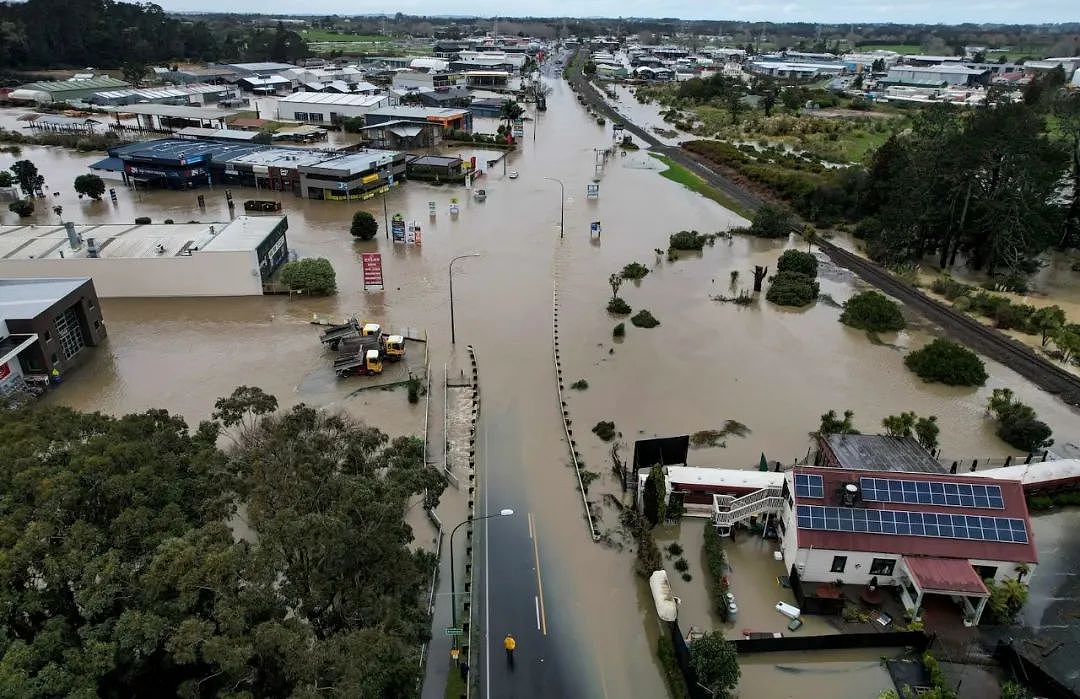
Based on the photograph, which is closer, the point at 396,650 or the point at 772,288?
the point at 396,650

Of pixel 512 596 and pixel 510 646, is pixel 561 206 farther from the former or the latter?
pixel 510 646

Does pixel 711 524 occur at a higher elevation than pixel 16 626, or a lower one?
lower

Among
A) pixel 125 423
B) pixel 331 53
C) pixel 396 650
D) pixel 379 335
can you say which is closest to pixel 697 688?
pixel 396 650

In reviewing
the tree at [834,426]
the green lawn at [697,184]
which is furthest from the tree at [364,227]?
the tree at [834,426]

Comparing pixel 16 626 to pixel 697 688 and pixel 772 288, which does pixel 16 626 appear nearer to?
pixel 697 688

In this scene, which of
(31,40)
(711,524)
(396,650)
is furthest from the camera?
(31,40)

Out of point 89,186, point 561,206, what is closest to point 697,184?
point 561,206
